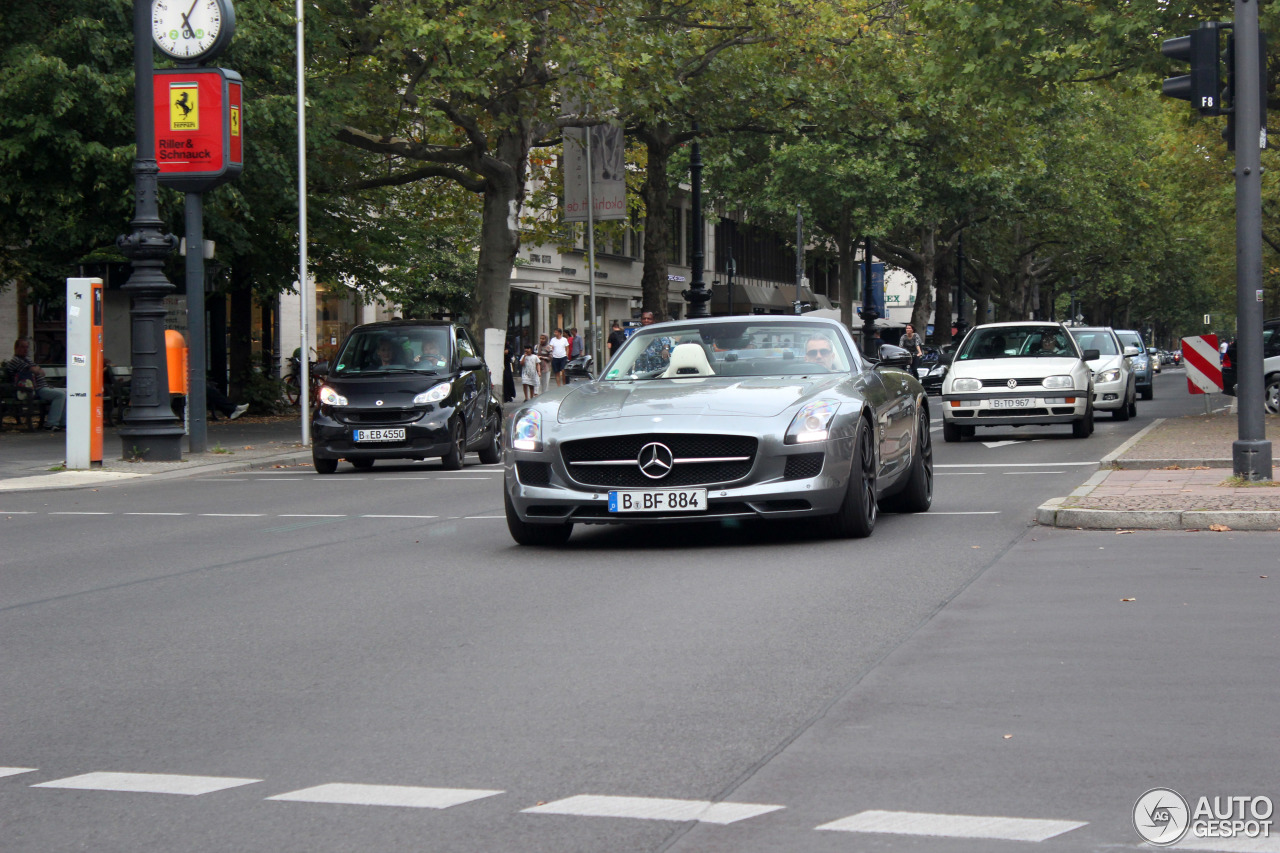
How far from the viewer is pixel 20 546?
1214 centimetres

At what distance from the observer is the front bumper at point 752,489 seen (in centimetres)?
998

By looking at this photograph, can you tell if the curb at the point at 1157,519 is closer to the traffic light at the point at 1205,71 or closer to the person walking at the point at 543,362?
the traffic light at the point at 1205,71

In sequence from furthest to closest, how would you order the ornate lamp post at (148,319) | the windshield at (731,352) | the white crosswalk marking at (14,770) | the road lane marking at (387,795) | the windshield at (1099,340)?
the windshield at (1099,340) < the ornate lamp post at (148,319) < the windshield at (731,352) < the white crosswalk marking at (14,770) < the road lane marking at (387,795)

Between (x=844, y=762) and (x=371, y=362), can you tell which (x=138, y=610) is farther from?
(x=371, y=362)

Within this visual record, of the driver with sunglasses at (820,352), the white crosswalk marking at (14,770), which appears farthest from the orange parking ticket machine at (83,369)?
the white crosswalk marking at (14,770)

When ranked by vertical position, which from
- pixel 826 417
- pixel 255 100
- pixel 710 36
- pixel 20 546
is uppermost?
pixel 710 36

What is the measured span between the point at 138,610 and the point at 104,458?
1340 cm

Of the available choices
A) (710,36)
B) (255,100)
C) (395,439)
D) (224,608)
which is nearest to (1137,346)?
(710,36)

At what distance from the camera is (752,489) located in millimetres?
9969

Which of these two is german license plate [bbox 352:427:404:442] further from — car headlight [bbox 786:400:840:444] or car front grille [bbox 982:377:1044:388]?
car headlight [bbox 786:400:840:444]

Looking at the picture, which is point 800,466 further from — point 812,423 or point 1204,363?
point 1204,363

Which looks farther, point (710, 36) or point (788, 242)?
point (788, 242)

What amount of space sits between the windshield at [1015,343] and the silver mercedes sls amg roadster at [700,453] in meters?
12.4

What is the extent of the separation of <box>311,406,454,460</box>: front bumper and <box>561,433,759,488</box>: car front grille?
9.10m
